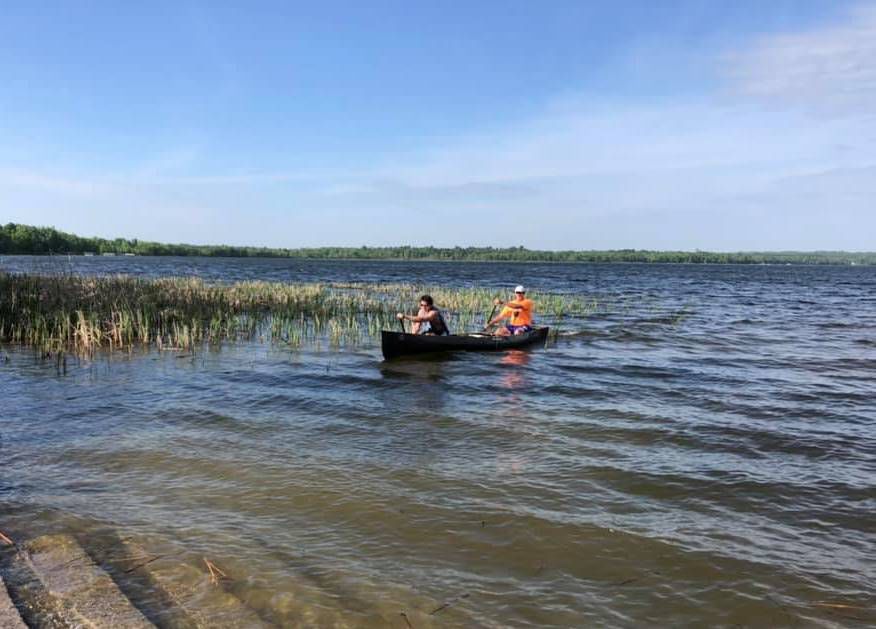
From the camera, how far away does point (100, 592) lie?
173 inches

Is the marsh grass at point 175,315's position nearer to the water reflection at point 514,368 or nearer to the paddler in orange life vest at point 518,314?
the paddler in orange life vest at point 518,314

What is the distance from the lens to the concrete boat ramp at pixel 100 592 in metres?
3.99

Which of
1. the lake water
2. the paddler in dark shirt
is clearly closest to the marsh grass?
the lake water

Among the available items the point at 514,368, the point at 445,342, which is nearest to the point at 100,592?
the point at 514,368

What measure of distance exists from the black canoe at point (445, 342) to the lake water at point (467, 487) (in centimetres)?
157

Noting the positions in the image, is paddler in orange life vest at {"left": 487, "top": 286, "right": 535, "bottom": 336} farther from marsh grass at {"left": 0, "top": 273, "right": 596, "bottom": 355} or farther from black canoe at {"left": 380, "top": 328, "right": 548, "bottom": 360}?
marsh grass at {"left": 0, "top": 273, "right": 596, "bottom": 355}

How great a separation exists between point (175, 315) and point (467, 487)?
1503cm

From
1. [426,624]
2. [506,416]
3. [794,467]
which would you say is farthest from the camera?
[506,416]

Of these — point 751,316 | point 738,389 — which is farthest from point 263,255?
point 738,389

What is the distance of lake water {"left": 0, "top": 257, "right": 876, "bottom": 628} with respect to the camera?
16.5ft

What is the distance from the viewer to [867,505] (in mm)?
7066

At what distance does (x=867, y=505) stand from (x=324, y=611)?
6.13 metres

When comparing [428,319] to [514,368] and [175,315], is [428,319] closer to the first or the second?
[514,368]

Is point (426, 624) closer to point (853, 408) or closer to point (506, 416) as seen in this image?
point (506, 416)
